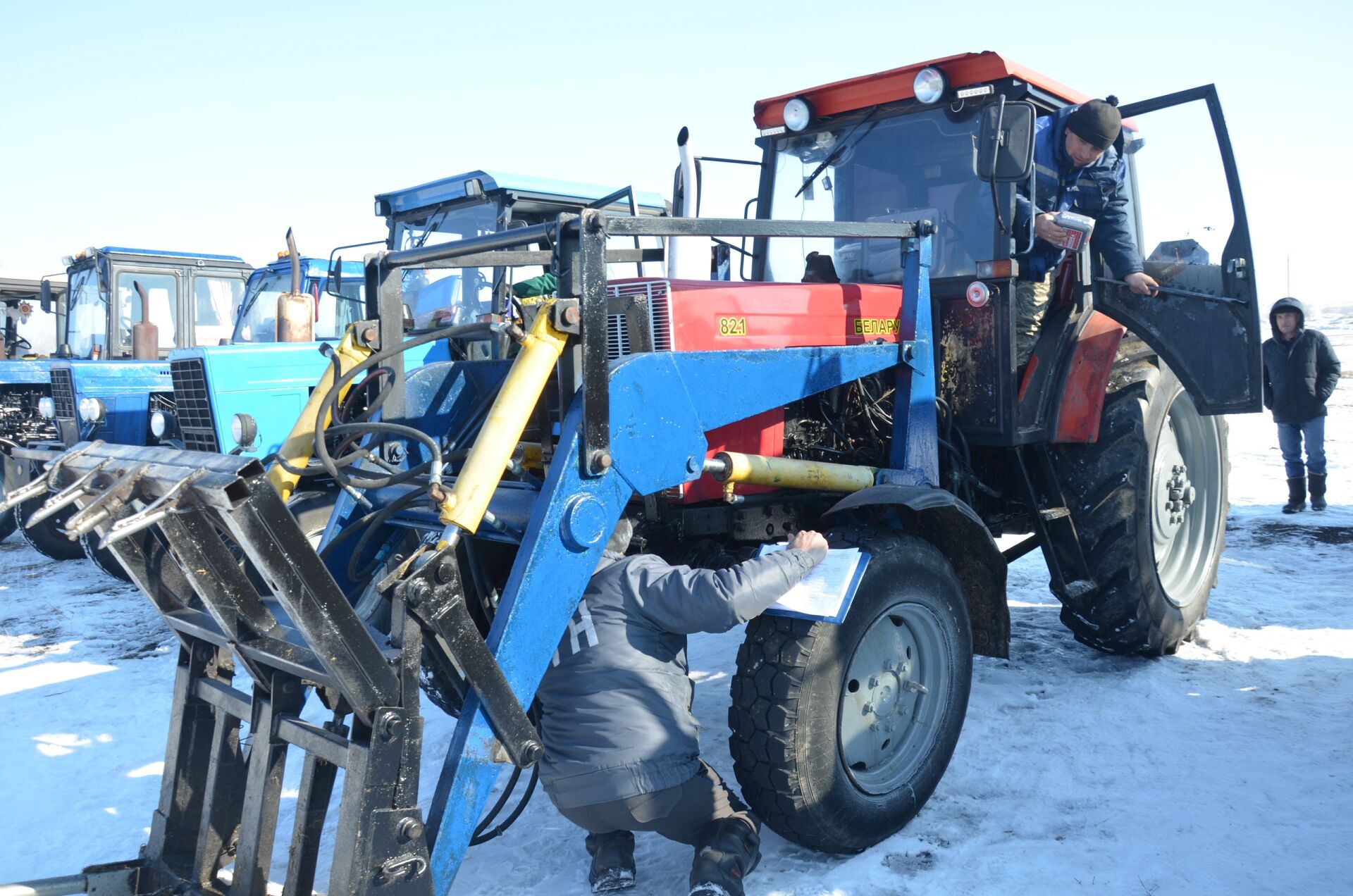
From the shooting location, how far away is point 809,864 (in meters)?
3.06

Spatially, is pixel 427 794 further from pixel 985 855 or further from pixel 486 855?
pixel 985 855

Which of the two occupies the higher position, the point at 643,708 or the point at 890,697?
the point at 643,708

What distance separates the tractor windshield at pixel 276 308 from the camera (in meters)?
8.57

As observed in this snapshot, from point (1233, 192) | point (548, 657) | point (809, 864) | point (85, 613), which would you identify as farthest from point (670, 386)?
point (85, 613)

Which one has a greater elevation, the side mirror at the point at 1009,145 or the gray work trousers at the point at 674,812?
the side mirror at the point at 1009,145

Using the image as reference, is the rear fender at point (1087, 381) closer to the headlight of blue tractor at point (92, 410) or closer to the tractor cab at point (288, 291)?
the tractor cab at point (288, 291)

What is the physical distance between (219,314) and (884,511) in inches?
324

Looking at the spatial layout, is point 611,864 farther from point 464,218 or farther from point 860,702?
point 464,218

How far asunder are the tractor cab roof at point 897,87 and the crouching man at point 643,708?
2.37 meters

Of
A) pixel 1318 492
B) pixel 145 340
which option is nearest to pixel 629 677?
pixel 145 340

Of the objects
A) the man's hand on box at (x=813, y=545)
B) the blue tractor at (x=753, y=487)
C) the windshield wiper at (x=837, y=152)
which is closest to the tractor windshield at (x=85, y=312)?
the blue tractor at (x=753, y=487)

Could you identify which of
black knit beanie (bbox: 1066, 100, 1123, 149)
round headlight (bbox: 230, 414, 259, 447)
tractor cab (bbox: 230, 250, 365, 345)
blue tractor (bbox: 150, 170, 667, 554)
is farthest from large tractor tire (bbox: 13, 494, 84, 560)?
black knit beanie (bbox: 1066, 100, 1123, 149)

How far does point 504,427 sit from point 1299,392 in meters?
8.14

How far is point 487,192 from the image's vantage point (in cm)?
707
